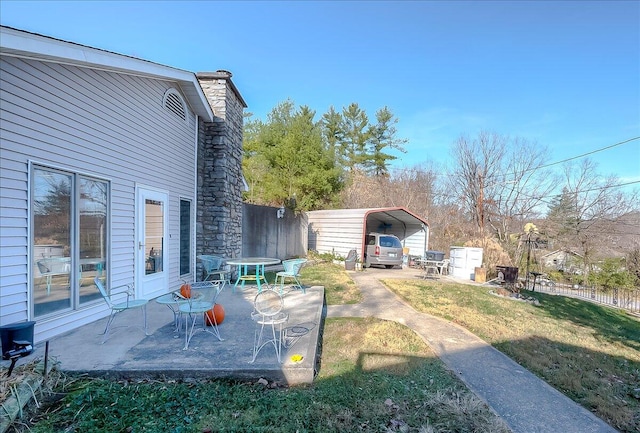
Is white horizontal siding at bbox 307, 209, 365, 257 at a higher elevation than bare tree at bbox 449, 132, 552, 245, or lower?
lower

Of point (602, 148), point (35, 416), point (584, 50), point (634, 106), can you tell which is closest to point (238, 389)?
point (35, 416)

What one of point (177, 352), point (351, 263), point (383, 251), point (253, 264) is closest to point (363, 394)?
point (177, 352)

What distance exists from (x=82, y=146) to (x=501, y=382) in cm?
625

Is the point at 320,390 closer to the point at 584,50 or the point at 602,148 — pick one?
the point at 584,50

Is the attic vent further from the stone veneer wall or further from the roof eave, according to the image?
the stone veneer wall

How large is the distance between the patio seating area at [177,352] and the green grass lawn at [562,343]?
9.87ft

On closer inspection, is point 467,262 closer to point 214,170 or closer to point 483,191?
point 483,191

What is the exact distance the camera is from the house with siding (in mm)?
3324

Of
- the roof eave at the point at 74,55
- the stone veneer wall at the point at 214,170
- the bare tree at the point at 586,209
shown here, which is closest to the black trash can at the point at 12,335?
the roof eave at the point at 74,55

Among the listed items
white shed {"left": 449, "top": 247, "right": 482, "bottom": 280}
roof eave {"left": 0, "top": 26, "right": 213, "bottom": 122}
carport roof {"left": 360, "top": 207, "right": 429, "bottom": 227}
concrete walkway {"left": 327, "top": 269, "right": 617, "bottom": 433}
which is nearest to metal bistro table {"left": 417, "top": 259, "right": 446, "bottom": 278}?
white shed {"left": 449, "top": 247, "right": 482, "bottom": 280}

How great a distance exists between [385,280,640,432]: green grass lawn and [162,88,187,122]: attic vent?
6.93 metres

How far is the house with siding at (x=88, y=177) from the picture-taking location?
131 inches

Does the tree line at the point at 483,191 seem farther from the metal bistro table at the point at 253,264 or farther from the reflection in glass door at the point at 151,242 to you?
the reflection in glass door at the point at 151,242

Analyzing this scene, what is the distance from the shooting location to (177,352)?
348 cm
